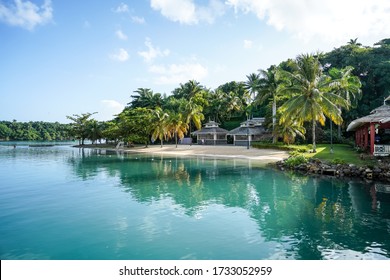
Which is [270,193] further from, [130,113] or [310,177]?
[130,113]

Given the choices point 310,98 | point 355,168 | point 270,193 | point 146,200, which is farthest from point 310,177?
point 146,200

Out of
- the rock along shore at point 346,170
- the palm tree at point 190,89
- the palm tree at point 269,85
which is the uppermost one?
the palm tree at point 190,89

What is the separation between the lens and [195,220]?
10266mm

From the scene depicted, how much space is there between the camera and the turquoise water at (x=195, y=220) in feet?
25.4

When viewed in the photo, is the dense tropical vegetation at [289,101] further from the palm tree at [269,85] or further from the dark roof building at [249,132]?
the dark roof building at [249,132]

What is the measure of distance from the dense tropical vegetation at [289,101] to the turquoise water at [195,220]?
1226 centimetres

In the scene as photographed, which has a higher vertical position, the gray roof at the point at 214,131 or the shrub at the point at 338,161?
the gray roof at the point at 214,131

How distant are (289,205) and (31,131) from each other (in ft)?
387

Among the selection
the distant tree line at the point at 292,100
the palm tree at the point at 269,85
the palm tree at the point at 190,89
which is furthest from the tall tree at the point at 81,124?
the palm tree at the point at 269,85

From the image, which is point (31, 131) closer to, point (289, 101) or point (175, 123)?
point (175, 123)

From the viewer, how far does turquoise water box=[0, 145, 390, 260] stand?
7734 millimetres

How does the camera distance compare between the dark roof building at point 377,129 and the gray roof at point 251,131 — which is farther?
the gray roof at point 251,131

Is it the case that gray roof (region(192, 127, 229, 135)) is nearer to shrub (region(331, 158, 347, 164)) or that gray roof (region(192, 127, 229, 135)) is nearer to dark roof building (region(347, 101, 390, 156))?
dark roof building (region(347, 101, 390, 156))

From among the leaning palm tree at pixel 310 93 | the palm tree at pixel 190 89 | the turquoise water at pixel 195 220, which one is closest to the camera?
the turquoise water at pixel 195 220
